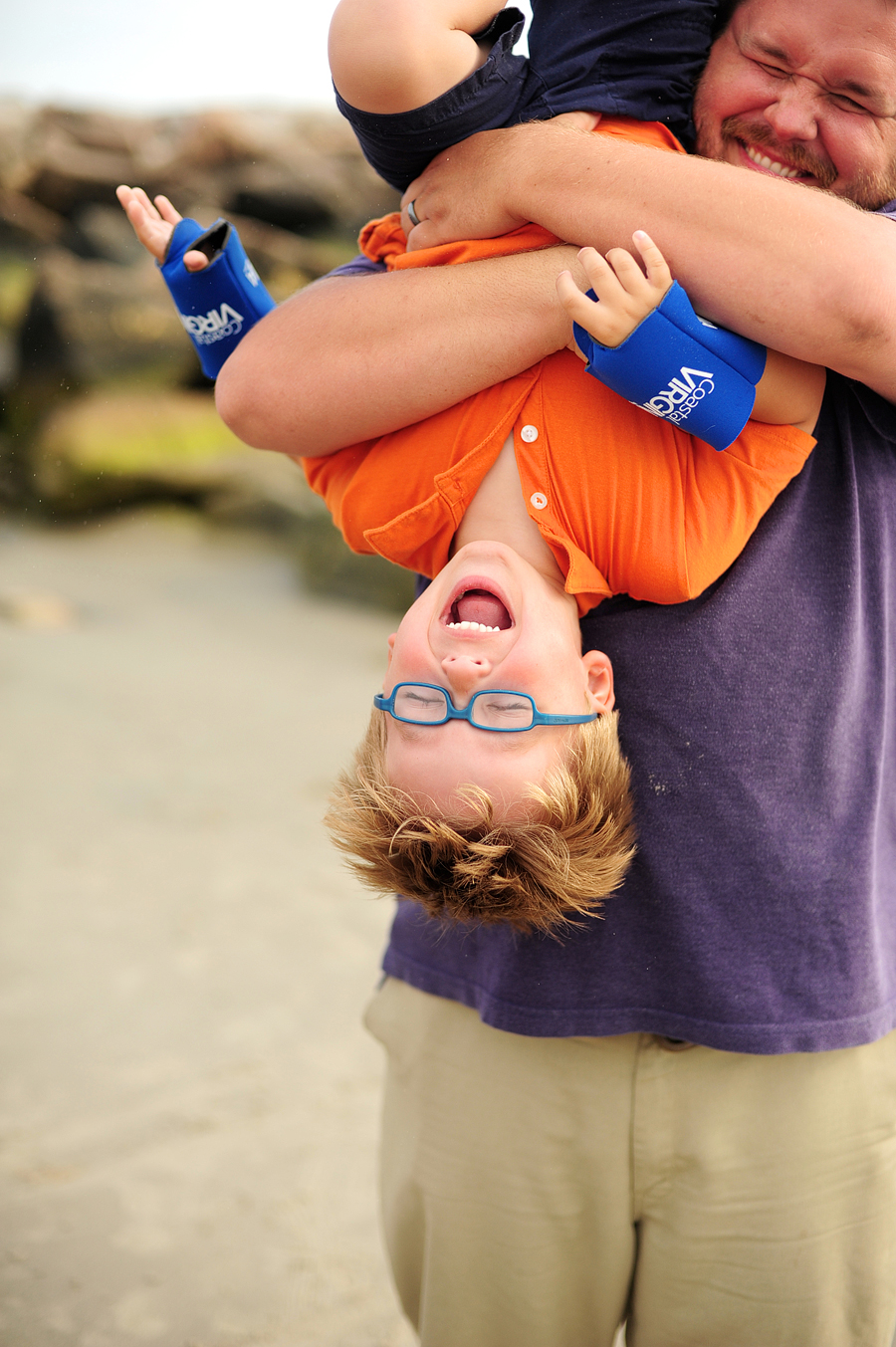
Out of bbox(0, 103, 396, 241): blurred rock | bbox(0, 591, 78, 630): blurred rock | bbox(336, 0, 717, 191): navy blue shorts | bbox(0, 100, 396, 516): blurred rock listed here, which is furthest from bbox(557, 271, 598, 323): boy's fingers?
bbox(0, 103, 396, 241): blurred rock

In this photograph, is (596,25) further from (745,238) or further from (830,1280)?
(830,1280)

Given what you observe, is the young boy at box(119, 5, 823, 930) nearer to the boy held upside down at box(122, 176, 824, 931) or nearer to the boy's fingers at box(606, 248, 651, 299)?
the boy held upside down at box(122, 176, 824, 931)

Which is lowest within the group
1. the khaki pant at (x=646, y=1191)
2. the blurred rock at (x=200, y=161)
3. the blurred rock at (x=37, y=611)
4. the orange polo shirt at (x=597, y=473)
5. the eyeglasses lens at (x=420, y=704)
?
the blurred rock at (x=37, y=611)

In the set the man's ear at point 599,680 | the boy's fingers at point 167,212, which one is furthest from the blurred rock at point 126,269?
the man's ear at point 599,680

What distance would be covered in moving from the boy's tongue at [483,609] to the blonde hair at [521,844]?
0.14 m

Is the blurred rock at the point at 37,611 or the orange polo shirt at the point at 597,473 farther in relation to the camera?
the blurred rock at the point at 37,611

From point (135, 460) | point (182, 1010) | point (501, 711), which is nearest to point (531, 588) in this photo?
point (501, 711)

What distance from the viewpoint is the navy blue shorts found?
983mm

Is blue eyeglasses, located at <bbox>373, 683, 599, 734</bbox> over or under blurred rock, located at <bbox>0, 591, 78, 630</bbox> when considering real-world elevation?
over

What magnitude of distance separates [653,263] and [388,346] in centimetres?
27

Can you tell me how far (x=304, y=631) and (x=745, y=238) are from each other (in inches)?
237

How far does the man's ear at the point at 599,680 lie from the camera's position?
1.04 metres

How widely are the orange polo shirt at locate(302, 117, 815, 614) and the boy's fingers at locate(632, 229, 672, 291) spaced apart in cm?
15

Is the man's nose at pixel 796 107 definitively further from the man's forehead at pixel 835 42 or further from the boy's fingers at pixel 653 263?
the boy's fingers at pixel 653 263
